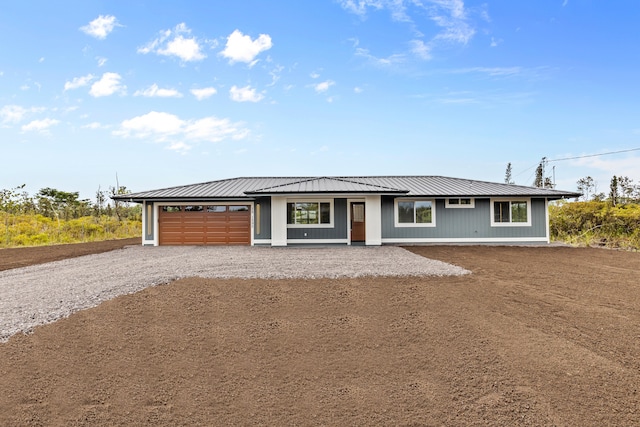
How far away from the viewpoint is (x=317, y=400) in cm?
256

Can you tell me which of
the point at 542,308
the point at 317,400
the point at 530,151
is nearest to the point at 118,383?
the point at 317,400

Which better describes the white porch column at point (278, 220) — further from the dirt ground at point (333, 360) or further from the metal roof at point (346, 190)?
the dirt ground at point (333, 360)

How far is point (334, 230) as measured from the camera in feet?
47.5

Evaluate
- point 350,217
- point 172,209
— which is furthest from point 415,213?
point 172,209

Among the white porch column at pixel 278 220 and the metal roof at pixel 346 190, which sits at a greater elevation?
the metal roof at pixel 346 190

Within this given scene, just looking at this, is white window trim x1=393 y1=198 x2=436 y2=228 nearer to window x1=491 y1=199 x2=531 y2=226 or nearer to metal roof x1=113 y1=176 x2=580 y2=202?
metal roof x1=113 y1=176 x2=580 y2=202

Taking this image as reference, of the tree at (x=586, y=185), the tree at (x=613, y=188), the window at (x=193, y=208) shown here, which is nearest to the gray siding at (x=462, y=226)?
the window at (x=193, y=208)

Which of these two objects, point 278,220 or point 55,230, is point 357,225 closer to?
point 278,220

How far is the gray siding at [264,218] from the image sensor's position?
1459 cm

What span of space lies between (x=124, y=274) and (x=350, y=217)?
9.24 m

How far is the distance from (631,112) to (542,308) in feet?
63.9

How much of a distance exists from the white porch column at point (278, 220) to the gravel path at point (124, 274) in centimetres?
349

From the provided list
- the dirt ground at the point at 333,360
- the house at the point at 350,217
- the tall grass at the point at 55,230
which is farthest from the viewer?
the tall grass at the point at 55,230

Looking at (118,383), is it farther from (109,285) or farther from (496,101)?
(496,101)
